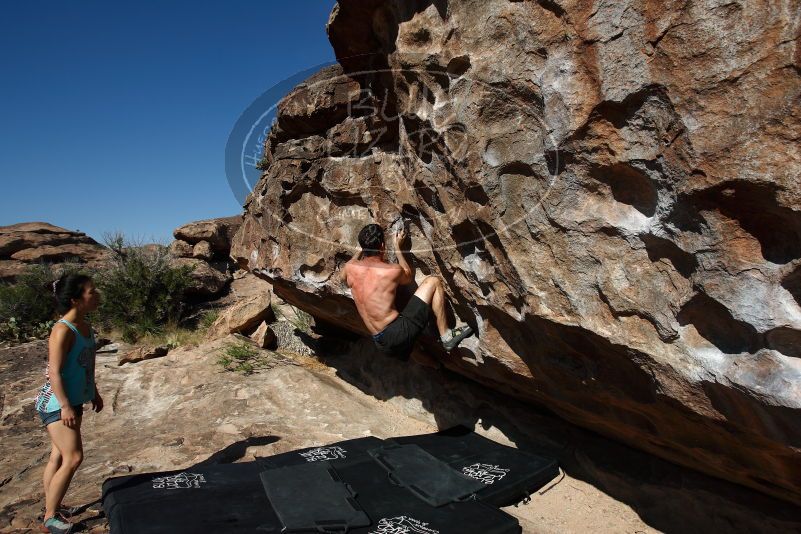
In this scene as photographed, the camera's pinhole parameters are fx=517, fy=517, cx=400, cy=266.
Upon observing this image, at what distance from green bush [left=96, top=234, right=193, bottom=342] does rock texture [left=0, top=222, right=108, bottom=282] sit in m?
3.60

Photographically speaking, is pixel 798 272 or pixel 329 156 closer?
pixel 798 272

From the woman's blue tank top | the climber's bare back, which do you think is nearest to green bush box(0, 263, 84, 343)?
the woman's blue tank top

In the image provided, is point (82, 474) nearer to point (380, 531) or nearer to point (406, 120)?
point (380, 531)

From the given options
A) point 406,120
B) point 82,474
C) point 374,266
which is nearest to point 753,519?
point 374,266

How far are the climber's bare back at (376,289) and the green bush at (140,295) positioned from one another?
547cm

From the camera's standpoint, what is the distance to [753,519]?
9.23ft

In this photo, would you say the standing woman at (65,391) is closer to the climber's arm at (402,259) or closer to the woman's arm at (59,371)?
the woman's arm at (59,371)

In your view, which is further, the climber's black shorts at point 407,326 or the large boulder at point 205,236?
the large boulder at point 205,236

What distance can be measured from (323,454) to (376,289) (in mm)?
1241

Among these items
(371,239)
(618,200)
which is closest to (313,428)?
(371,239)

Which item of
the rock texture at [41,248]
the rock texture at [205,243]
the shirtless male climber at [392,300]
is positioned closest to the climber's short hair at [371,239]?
the shirtless male climber at [392,300]

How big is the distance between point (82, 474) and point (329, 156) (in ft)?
9.95

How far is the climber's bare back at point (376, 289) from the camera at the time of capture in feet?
11.9

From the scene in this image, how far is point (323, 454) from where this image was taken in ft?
12.1
